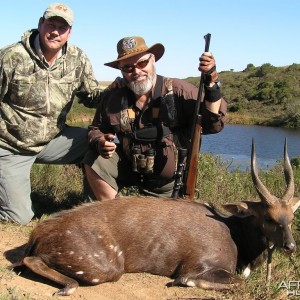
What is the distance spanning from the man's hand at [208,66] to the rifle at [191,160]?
0.53 feet

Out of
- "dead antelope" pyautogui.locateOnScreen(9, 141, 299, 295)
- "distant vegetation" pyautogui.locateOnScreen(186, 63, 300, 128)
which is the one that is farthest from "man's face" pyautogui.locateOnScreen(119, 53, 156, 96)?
"distant vegetation" pyautogui.locateOnScreen(186, 63, 300, 128)

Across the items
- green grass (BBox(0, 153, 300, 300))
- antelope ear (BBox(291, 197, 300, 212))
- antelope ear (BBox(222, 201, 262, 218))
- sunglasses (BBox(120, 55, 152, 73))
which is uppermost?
sunglasses (BBox(120, 55, 152, 73))

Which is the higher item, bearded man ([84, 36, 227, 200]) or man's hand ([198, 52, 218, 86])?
man's hand ([198, 52, 218, 86])

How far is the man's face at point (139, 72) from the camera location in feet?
24.4

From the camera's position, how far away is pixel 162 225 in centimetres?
607

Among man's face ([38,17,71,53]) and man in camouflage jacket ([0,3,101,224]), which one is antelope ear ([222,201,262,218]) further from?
man's face ([38,17,71,53])

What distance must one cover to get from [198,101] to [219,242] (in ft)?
7.06

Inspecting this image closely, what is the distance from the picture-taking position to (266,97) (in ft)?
204

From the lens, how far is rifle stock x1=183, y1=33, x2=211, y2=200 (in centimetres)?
728

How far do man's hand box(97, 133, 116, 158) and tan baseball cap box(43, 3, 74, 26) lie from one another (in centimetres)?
193

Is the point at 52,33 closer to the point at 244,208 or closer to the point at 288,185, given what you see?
the point at 244,208

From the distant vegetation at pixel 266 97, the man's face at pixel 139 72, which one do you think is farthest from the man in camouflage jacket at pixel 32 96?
the distant vegetation at pixel 266 97

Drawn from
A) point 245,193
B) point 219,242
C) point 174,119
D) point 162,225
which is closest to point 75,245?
point 162,225

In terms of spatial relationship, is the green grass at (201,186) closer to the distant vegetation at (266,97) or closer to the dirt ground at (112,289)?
the dirt ground at (112,289)
